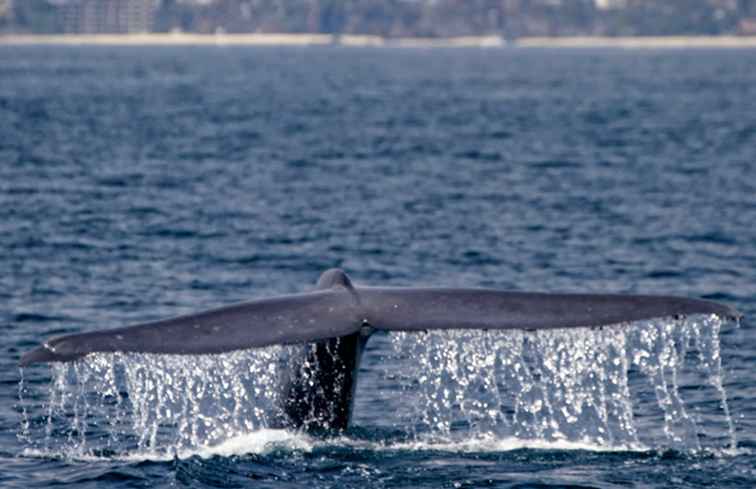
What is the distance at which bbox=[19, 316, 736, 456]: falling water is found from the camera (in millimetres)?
12461

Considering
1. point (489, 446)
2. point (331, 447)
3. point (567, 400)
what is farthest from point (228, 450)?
point (567, 400)

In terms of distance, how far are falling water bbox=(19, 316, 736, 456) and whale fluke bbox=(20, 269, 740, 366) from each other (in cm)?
154

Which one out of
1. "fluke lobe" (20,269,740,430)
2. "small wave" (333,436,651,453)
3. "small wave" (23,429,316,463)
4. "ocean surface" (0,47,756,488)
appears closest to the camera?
"fluke lobe" (20,269,740,430)

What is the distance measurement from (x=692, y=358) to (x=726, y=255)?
7.05 meters

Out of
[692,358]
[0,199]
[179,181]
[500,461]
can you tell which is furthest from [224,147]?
[500,461]

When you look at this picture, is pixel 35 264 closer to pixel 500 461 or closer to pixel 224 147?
pixel 500 461

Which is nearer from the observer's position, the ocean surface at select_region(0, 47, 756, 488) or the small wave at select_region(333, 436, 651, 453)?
the ocean surface at select_region(0, 47, 756, 488)

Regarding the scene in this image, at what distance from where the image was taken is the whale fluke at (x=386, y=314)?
8938 mm

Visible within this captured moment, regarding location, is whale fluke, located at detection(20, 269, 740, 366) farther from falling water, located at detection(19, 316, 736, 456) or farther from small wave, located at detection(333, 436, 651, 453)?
small wave, located at detection(333, 436, 651, 453)

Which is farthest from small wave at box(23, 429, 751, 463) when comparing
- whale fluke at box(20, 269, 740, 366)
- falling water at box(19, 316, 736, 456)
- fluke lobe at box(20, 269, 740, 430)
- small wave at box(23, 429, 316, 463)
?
whale fluke at box(20, 269, 740, 366)

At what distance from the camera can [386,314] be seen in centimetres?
946

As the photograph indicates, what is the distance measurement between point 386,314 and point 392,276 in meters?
12.0

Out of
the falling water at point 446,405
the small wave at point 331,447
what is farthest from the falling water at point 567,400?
the small wave at point 331,447

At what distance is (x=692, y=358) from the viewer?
54.2 feet
